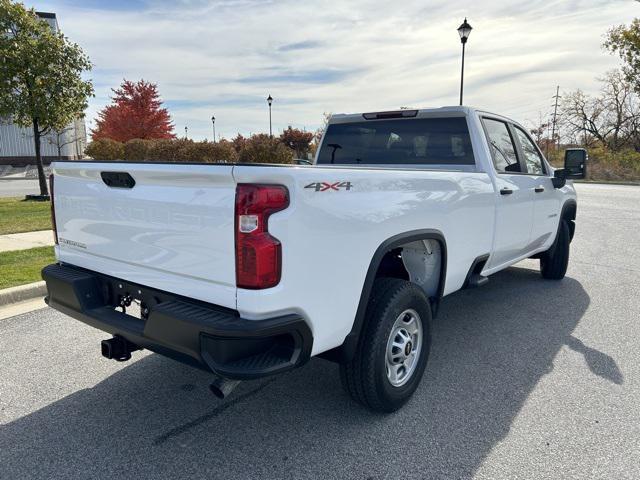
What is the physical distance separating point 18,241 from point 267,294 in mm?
7373

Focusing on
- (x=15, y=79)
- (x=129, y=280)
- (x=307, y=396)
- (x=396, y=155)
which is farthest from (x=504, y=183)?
(x=15, y=79)

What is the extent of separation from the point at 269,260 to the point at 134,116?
44003 millimetres

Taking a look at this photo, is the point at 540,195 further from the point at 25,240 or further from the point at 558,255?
the point at 25,240

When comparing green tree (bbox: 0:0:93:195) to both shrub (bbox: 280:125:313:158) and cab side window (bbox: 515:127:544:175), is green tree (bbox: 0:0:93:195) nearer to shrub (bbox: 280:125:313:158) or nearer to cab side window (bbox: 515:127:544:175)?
cab side window (bbox: 515:127:544:175)

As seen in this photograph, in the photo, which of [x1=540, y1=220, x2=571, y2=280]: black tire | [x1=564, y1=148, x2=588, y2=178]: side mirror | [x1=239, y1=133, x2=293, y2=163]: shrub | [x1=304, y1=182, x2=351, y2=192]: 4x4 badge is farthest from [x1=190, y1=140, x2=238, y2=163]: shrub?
[x1=304, y1=182, x2=351, y2=192]: 4x4 badge

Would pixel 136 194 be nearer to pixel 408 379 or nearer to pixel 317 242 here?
pixel 317 242

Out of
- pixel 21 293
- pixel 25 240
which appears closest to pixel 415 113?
pixel 21 293

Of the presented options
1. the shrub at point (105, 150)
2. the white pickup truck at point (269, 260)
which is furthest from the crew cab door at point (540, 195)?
the shrub at point (105, 150)

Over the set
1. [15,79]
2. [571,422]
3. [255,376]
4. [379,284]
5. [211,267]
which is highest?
[15,79]

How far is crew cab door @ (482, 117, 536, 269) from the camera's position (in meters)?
4.25

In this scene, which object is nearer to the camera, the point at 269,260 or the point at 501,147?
the point at 269,260

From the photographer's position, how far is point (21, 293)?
5211mm

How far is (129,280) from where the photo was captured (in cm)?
277

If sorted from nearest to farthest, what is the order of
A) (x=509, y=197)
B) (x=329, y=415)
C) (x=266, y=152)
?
(x=329, y=415) → (x=509, y=197) → (x=266, y=152)
